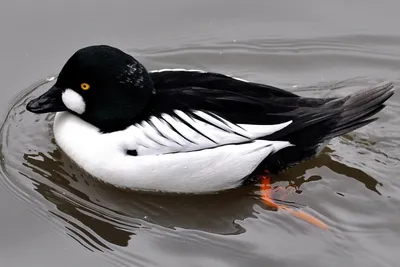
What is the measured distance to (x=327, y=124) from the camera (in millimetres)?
7121

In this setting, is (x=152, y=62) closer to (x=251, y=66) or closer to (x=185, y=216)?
(x=251, y=66)

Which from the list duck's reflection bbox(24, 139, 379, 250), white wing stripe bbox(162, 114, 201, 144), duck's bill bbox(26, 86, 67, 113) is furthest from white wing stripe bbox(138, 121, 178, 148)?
duck's bill bbox(26, 86, 67, 113)

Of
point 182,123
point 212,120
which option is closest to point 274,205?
point 212,120

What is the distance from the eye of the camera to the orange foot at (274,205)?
692 cm

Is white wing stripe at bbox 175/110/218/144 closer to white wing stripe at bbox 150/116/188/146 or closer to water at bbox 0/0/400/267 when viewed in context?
white wing stripe at bbox 150/116/188/146

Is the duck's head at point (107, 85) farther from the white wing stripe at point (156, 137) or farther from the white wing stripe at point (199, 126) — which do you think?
the white wing stripe at point (199, 126)

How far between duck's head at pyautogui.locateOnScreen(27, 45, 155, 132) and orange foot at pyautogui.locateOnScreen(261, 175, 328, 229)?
1176mm

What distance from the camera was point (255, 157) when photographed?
691cm

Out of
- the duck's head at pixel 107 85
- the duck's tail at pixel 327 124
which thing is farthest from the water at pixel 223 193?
the duck's head at pixel 107 85

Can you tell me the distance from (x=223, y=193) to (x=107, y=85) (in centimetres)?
128

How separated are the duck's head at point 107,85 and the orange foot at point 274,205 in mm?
1176

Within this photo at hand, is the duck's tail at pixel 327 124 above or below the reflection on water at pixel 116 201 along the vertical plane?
above

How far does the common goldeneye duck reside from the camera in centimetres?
682

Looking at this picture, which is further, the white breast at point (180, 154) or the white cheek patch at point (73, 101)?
the white cheek patch at point (73, 101)
